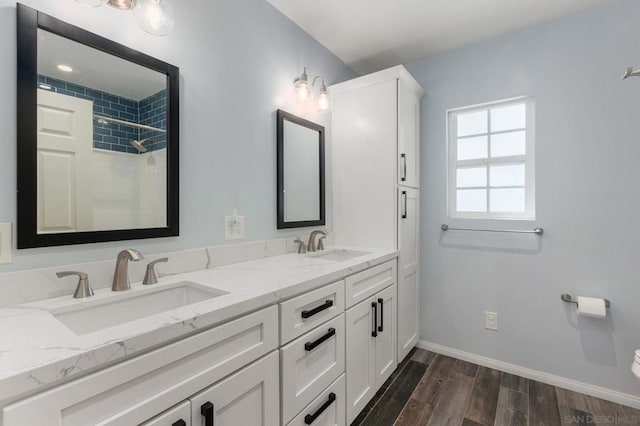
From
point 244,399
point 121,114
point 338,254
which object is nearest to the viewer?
point 244,399

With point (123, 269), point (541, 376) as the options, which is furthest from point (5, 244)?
point (541, 376)

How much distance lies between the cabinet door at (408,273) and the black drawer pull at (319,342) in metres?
0.89

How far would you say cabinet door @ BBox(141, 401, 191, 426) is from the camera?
73 centimetres

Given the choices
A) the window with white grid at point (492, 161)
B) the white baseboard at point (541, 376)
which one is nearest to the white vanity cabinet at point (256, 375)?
the white baseboard at point (541, 376)

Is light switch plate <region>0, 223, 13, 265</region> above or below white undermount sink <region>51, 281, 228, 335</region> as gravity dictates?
above

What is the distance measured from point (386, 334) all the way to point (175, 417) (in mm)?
1430

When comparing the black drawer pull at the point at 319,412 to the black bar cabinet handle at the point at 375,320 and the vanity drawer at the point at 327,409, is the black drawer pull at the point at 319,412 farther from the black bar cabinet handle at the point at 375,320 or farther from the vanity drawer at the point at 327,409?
the black bar cabinet handle at the point at 375,320

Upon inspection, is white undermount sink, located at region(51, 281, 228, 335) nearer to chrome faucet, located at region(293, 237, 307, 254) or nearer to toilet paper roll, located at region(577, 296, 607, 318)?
chrome faucet, located at region(293, 237, 307, 254)

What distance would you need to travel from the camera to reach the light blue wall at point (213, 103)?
37.3 inches

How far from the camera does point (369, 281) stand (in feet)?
5.68

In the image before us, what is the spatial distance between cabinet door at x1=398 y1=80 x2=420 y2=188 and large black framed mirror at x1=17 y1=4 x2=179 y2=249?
145cm

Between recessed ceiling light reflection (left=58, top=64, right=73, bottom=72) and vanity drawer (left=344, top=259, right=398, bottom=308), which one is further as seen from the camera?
vanity drawer (left=344, top=259, right=398, bottom=308)

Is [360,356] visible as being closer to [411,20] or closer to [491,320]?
[491,320]

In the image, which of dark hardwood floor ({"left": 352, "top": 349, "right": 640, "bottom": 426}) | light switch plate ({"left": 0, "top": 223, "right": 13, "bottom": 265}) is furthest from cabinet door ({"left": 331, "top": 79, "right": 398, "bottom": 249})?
→ light switch plate ({"left": 0, "top": 223, "right": 13, "bottom": 265})
